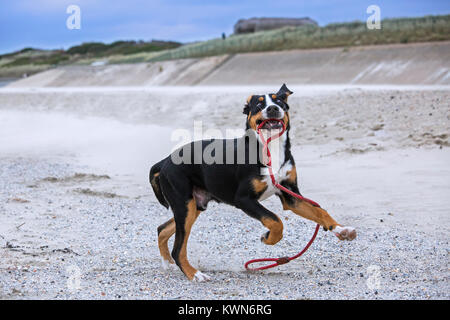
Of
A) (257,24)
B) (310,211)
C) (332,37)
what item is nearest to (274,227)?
(310,211)

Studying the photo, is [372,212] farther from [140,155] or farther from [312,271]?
[140,155]

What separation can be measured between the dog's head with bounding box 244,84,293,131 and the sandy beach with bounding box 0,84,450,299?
1613mm

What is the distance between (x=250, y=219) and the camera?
9.34 metres

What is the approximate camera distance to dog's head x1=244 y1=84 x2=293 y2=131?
5.91 m

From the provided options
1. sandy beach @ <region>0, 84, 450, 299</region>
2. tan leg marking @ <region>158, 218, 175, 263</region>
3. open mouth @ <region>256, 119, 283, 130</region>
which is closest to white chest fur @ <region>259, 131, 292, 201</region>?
open mouth @ <region>256, 119, 283, 130</region>

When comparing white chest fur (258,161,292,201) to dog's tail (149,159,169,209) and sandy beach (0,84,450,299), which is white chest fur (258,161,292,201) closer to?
sandy beach (0,84,450,299)

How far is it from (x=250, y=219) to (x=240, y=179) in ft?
10.6

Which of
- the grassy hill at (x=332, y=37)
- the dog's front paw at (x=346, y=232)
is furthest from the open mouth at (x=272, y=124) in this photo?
the grassy hill at (x=332, y=37)

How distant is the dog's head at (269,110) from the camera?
233 inches

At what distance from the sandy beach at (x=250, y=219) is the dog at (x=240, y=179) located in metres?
0.58

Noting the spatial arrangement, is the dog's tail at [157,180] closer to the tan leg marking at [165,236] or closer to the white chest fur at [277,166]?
the tan leg marking at [165,236]

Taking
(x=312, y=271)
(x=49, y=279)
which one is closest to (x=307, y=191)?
(x=312, y=271)

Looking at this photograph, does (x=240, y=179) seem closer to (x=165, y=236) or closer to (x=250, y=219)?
(x=165, y=236)
